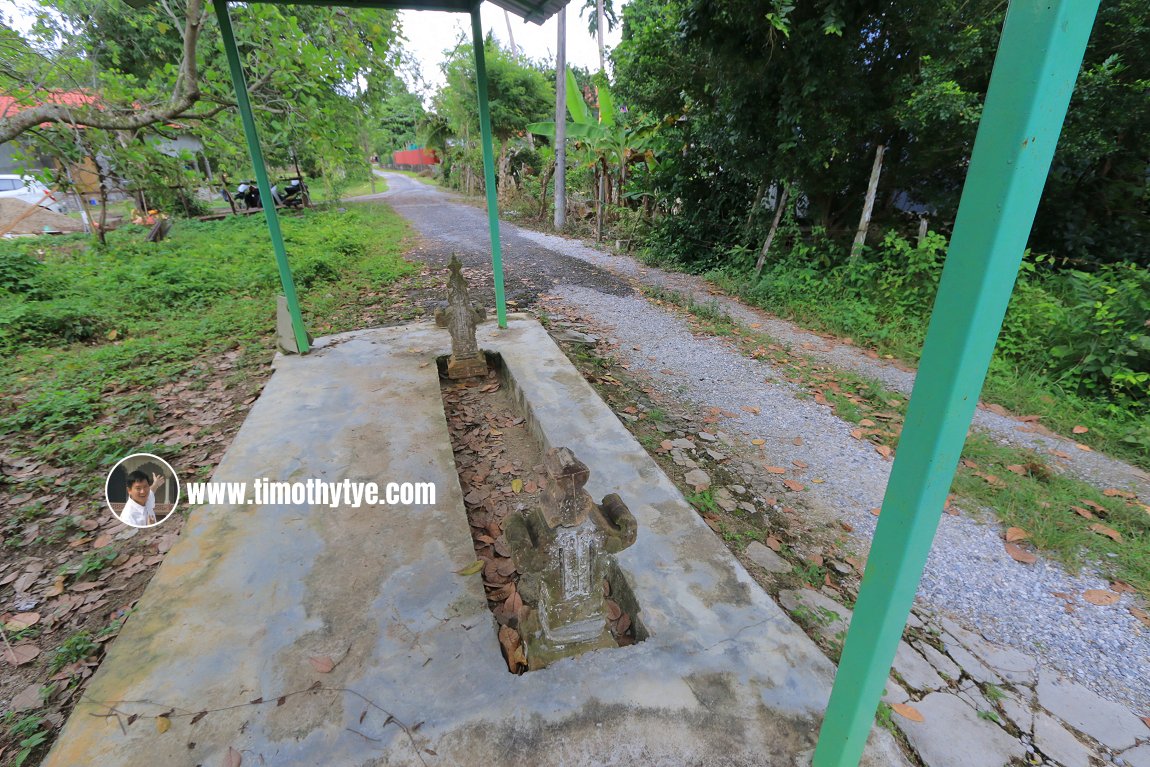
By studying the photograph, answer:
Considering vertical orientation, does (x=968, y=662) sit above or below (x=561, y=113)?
below

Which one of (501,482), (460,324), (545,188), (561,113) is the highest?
(561,113)

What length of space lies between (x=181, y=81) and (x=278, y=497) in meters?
3.90

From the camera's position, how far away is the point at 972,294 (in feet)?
2.98

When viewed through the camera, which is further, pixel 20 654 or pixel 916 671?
pixel 20 654

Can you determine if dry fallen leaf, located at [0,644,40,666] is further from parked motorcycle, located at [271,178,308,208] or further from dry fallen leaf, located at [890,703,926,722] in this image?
parked motorcycle, located at [271,178,308,208]

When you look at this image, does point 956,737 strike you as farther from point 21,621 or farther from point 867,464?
point 21,621

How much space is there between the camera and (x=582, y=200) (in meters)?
14.3

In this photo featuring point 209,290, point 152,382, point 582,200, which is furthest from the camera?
point 582,200

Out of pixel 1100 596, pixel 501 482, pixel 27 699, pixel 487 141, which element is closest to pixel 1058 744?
pixel 1100 596

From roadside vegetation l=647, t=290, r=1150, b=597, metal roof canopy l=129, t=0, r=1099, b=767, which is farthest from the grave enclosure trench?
roadside vegetation l=647, t=290, r=1150, b=597

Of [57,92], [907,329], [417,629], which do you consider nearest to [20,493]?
[417,629]

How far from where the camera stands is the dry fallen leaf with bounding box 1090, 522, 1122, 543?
8.86 ft

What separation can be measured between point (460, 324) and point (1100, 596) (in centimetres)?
419

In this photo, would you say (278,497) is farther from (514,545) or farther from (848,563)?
(848,563)
